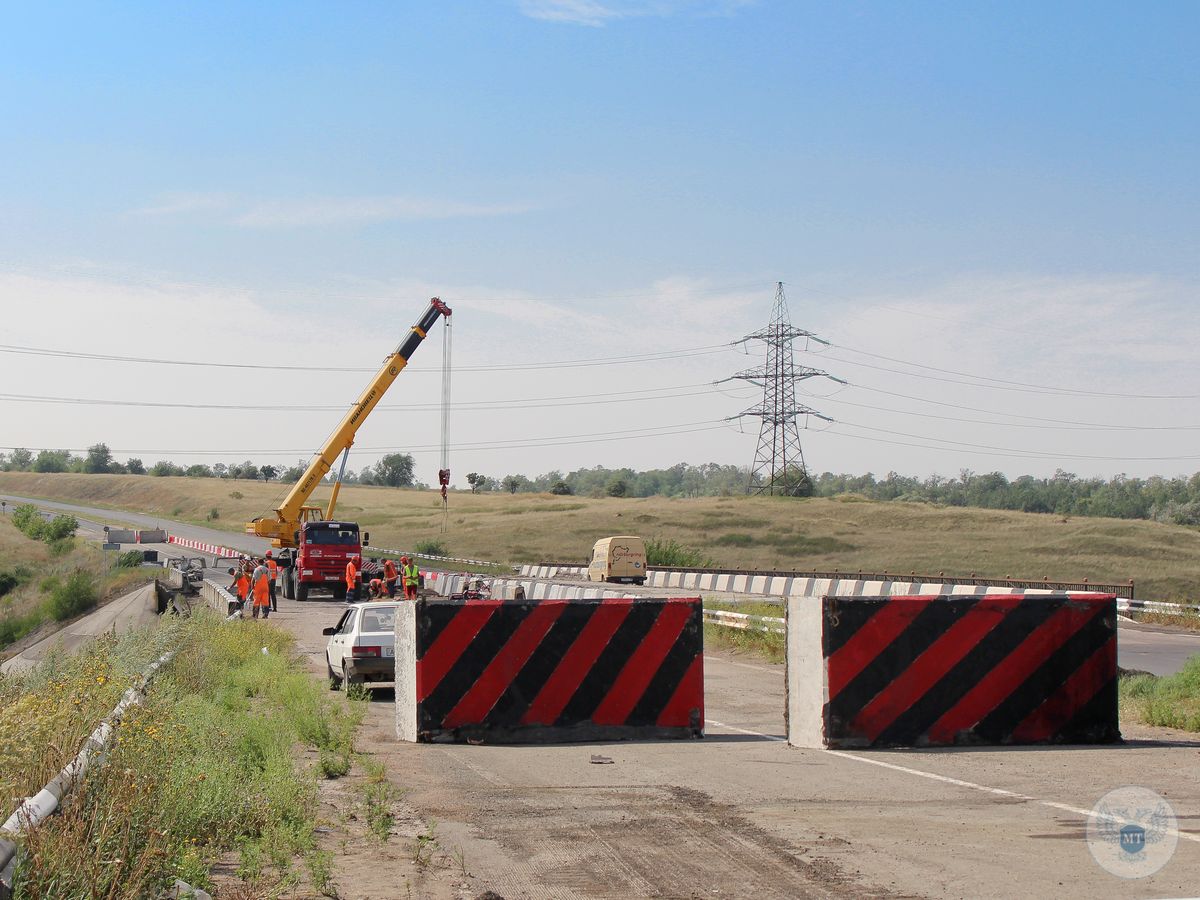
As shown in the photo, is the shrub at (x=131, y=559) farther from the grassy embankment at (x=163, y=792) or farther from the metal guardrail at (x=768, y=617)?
the grassy embankment at (x=163, y=792)

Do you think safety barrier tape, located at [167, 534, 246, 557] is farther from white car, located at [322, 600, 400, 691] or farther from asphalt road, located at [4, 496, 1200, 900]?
→ asphalt road, located at [4, 496, 1200, 900]

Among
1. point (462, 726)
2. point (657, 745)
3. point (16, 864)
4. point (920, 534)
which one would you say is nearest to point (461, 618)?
point (462, 726)

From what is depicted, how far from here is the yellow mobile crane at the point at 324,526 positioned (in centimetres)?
4678

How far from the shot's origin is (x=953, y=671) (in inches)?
480

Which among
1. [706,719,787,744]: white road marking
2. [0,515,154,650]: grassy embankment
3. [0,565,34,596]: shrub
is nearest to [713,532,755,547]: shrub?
[0,515,154,650]: grassy embankment

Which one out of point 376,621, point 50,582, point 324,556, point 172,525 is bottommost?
point 50,582

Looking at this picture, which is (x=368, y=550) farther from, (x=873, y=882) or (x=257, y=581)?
(x=873, y=882)

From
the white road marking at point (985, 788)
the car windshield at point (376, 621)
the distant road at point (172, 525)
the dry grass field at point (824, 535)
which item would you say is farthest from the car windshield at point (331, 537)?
the white road marking at point (985, 788)

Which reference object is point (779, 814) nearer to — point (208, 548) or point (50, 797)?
point (50, 797)

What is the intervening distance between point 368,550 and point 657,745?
66.8m

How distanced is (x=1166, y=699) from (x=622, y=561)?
3757 cm

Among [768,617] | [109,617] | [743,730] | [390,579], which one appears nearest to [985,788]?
[743,730]

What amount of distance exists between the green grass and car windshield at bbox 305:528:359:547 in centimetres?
3360

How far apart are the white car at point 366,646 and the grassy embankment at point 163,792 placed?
4.89 m
